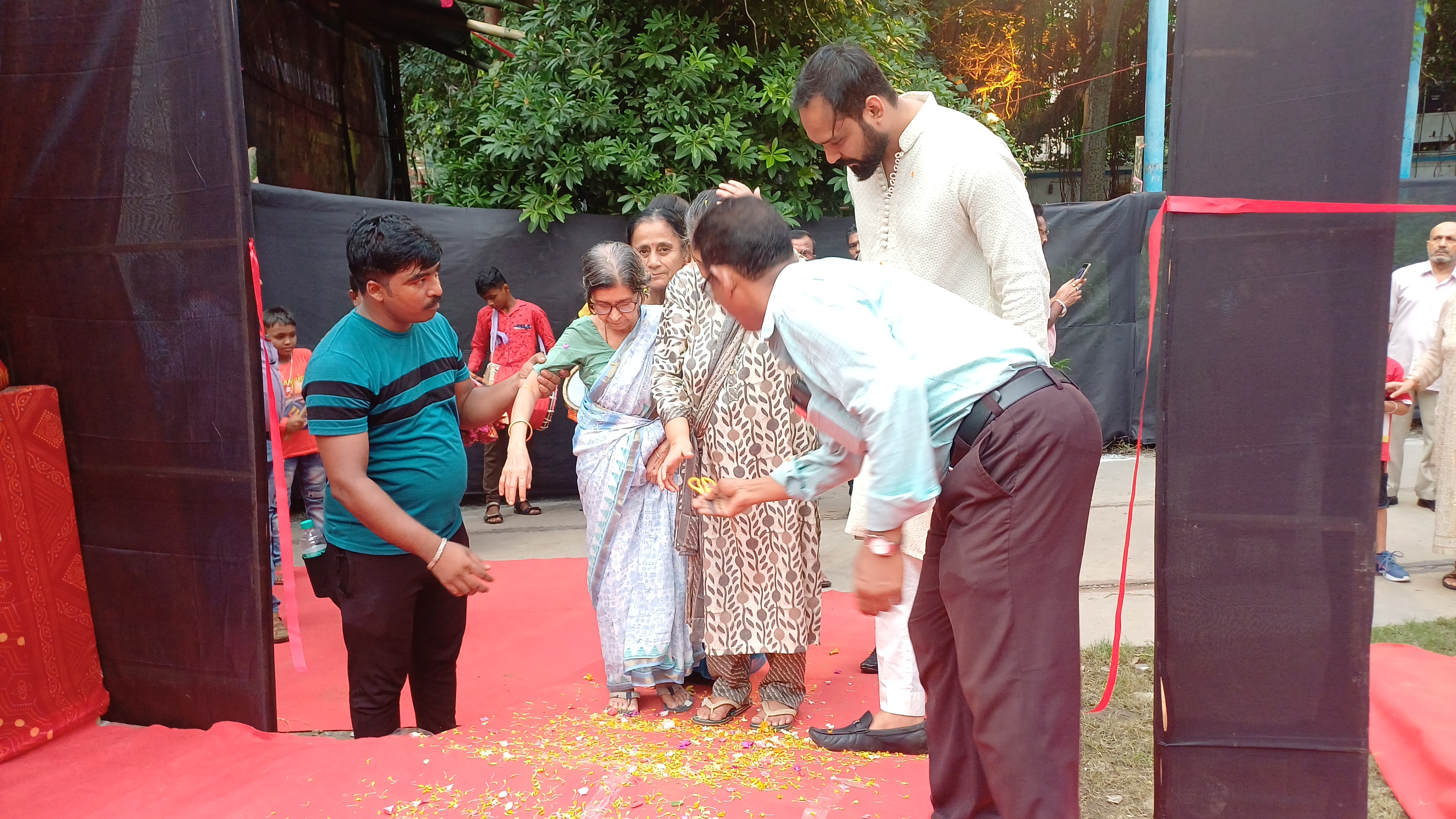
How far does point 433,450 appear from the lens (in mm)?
2924

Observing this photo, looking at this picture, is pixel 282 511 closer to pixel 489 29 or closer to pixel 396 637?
pixel 396 637

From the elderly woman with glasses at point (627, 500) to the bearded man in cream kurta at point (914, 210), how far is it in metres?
0.69

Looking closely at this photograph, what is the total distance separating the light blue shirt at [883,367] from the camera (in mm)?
1872

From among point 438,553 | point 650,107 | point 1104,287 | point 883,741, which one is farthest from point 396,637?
point 1104,287

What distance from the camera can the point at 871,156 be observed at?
2.81 metres

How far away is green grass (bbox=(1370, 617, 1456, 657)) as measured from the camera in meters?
3.93

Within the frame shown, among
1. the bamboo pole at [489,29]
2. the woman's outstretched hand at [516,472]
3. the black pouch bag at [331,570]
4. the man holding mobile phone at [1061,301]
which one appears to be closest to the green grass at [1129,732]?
the man holding mobile phone at [1061,301]

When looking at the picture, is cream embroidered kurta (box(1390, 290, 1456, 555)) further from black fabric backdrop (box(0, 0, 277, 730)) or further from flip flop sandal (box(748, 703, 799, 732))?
black fabric backdrop (box(0, 0, 277, 730))

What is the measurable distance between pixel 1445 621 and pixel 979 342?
3.46 meters

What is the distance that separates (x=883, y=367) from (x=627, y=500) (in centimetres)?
176

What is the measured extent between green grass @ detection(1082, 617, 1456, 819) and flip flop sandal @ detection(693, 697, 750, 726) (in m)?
1.10

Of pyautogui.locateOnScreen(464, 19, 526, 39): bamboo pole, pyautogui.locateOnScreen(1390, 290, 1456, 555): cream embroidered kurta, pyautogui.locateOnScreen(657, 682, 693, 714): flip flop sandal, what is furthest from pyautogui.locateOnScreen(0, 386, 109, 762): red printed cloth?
pyautogui.locateOnScreen(464, 19, 526, 39): bamboo pole

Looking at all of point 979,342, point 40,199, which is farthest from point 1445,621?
point 40,199

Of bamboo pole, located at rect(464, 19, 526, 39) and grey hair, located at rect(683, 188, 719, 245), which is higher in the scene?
bamboo pole, located at rect(464, 19, 526, 39)
